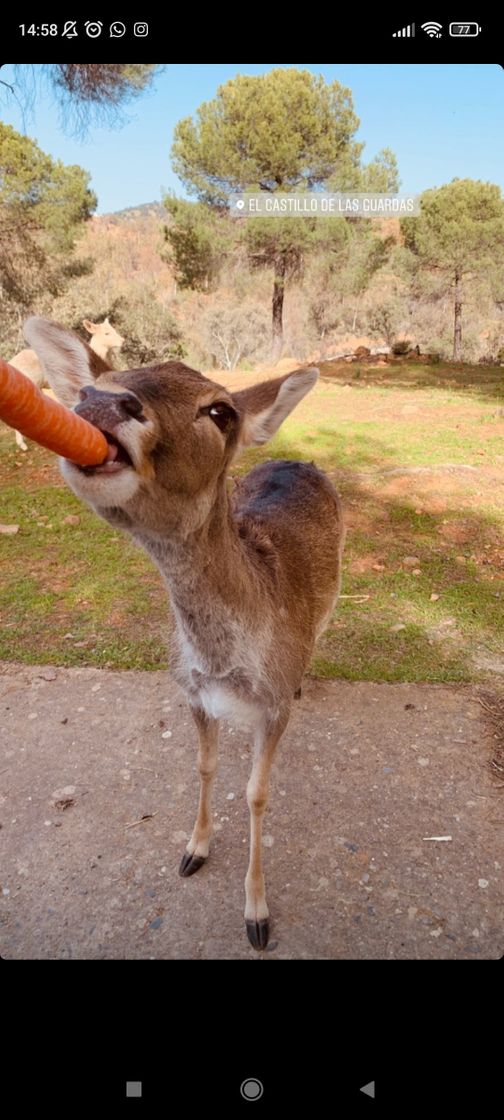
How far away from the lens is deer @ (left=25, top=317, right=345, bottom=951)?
1.31 metres

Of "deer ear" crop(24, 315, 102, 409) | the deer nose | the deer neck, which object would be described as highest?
"deer ear" crop(24, 315, 102, 409)

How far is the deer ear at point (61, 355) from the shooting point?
155cm

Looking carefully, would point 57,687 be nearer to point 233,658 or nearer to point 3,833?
point 3,833

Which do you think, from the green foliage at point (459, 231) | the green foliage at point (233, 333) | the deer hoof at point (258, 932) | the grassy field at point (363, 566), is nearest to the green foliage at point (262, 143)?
the green foliage at point (459, 231)

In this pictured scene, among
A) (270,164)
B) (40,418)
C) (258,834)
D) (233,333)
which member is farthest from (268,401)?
(233,333)

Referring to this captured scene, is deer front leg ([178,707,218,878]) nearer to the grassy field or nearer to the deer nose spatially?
the grassy field

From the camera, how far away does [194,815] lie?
9.41 ft

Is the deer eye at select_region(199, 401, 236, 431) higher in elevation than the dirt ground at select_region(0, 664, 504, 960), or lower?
higher

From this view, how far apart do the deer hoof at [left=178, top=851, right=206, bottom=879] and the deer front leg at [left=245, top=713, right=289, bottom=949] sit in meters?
0.25
